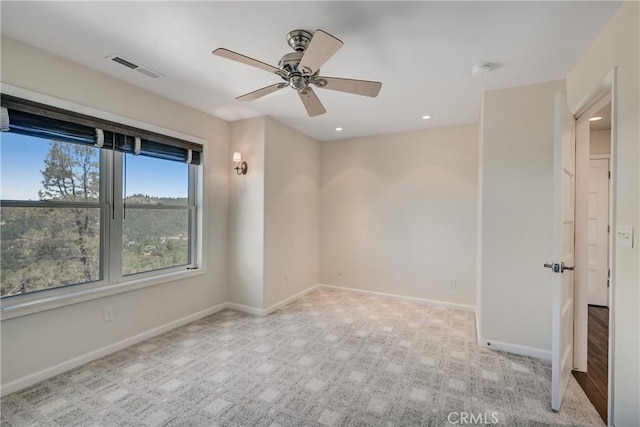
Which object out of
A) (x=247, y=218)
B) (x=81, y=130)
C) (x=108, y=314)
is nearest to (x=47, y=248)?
(x=108, y=314)

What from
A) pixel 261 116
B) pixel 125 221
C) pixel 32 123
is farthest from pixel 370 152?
pixel 32 123

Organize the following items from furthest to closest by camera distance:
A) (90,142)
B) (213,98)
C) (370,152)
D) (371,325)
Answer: (370,152)
(371,325)
(213,98)
(90,142)

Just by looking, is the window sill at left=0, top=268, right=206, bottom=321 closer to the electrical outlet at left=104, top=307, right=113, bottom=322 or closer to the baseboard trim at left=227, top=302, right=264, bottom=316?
the electrical outlet at left=104, top=307, right=113, bottom=322

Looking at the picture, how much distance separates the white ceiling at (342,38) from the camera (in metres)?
1.75

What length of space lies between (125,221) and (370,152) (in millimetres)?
3413

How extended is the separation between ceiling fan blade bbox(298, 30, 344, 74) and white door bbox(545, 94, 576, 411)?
5.00ft

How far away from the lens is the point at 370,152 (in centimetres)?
462

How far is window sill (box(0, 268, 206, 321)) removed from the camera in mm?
2141

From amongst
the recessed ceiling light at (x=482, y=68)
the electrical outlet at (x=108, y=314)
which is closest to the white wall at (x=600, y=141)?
the recessed ceiling light at (x=482, y=68)

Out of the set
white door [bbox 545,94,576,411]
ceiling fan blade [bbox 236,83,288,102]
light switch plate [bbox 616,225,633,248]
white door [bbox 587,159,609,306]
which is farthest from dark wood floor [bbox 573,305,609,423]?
ceiling fan blade [bbox 236,83,288,102]

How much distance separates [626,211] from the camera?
1608 mm

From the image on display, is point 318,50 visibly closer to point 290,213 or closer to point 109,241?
point 109,241

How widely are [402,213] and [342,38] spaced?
286 cm

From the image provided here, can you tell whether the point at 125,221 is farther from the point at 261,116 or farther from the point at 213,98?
the point at 261,116
